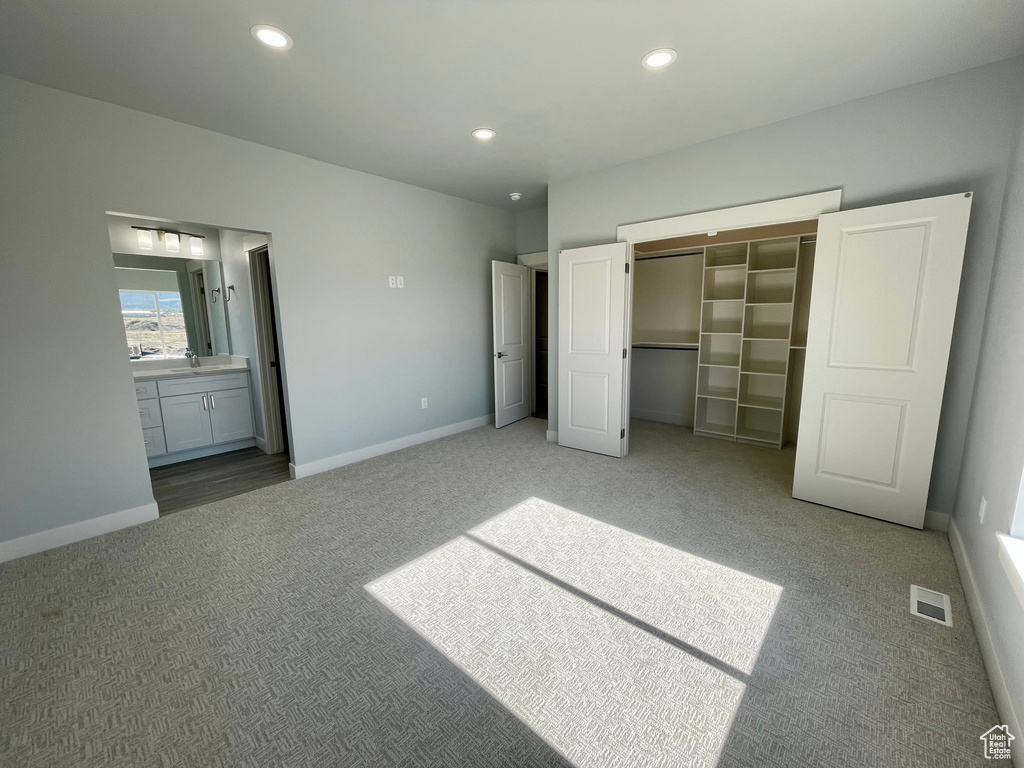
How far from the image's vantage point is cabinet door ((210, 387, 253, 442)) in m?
4.12

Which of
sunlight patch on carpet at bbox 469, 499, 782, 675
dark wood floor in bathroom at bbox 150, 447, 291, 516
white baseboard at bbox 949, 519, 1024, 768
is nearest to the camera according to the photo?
white baseboard at bbox 949, 519, 1024, 768

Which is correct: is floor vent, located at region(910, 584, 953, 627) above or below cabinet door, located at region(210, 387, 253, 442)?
below

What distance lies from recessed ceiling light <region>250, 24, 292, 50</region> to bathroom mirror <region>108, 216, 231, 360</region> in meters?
Result: 2.70

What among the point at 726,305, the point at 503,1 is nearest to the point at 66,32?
the point at 503,1

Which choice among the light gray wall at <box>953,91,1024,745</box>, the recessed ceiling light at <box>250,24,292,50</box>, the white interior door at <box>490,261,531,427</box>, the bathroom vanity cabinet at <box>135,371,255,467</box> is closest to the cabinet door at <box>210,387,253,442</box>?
the bathroom vanity cabinet at <box>135,371,255,467</box>

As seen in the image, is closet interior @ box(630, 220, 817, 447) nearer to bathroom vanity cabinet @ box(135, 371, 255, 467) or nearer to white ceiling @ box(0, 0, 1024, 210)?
white ceiling @ box(0, 0, 1024, 210)

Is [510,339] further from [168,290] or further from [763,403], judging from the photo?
[168,290]

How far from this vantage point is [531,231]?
5199 mm

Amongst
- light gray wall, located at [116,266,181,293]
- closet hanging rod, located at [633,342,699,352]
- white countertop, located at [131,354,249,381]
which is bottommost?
white countertop, located at [131,354,249,381]

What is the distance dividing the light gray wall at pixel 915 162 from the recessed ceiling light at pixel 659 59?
47.8 inches

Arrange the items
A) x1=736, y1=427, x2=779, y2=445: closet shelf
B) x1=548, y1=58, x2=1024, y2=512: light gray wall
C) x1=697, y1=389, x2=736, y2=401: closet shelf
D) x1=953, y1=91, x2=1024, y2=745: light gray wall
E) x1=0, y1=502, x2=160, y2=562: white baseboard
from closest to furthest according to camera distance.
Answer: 1. x1=953, y1=91, x2=1024, y2=745: light gray wall
2. x1=548, y1=58, x2=1024, y2=512: light gray wall
3. x1=0, y1=502, x2=160, y2=562: white baseboard
4. x1=736, y1=427, x2=779, y2=445: closet shelf
5. x1=697, y1=389, x2=736, y2=401: closet shelf

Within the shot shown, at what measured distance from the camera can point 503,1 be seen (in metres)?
1.72

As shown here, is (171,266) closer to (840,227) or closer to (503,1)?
(503,1)

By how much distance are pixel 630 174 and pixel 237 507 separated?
416 centimetres
